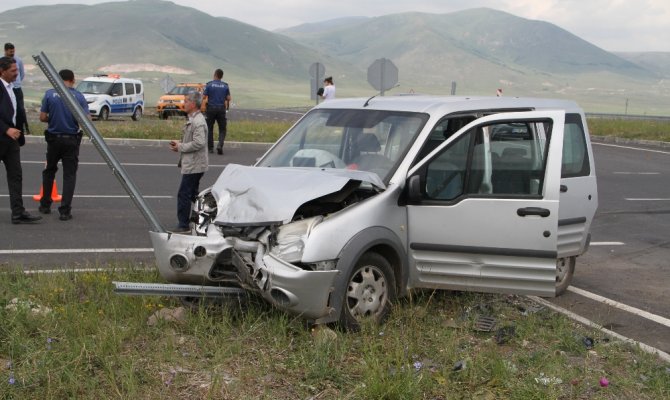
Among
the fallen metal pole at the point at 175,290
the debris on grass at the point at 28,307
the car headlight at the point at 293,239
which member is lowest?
the debris on grass at the point at 28,307

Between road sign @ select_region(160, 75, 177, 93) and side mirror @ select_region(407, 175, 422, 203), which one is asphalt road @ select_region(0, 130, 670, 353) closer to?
side mirror @ select_region(407, 175, 422, 203)

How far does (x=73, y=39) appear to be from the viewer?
178000 millimetres

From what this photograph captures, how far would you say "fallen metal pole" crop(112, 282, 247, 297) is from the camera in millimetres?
Result: 5420

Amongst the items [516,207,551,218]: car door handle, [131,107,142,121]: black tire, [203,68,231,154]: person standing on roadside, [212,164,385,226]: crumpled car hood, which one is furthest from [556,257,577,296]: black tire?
[131,107,142,121]: black tire

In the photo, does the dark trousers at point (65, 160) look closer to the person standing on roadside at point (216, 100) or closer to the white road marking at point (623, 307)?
the white road marking at point (623, 307)

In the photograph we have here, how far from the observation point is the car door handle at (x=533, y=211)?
19.4ft

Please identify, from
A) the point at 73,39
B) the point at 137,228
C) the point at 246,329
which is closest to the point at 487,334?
the point at 246,329

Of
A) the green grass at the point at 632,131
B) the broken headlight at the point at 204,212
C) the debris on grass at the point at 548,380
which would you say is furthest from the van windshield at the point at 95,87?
the debris on grass at the point at 548,380

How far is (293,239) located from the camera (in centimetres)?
541

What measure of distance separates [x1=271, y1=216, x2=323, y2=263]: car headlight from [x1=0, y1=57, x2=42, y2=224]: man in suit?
5.26 meters

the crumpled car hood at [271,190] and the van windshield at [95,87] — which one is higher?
the van windshield at [95,87]

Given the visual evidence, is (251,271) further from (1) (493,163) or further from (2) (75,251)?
(2) (75,251)

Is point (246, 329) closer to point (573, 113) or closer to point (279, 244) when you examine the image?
point (279, 244)

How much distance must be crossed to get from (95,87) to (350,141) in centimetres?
2745
